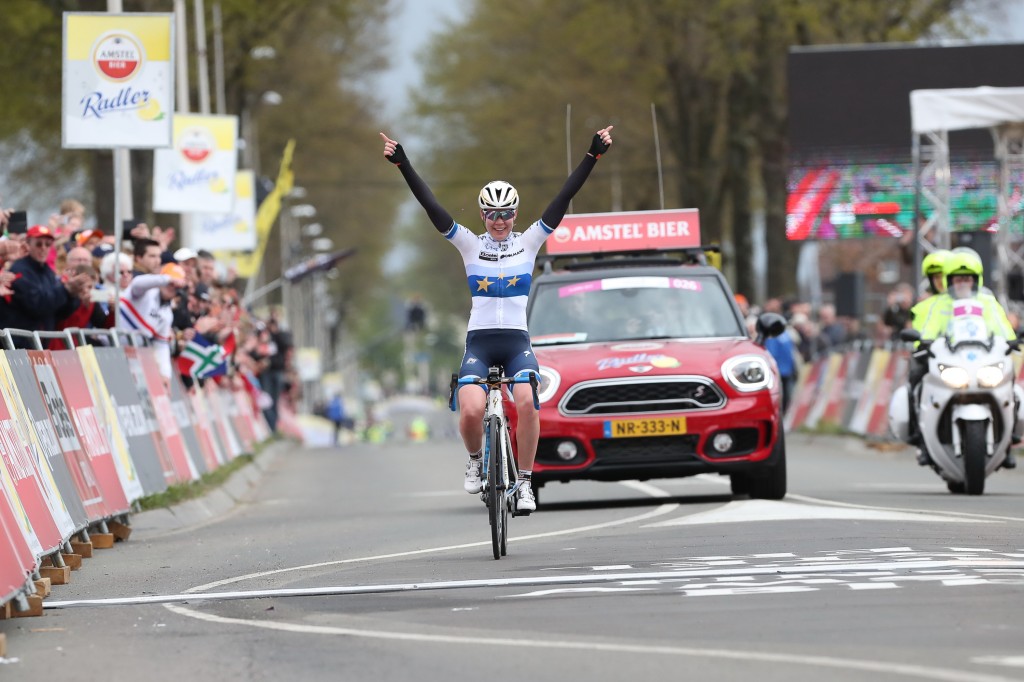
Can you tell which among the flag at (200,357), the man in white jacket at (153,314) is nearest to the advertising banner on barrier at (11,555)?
the man in white jacket at (153,314)

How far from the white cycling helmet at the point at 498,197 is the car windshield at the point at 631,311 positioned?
4066 millimetres

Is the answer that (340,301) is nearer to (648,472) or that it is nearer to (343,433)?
(343,433)

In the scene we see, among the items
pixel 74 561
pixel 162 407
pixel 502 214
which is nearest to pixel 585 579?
pixel 502 214

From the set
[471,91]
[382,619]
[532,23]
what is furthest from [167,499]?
Answer: [471,91]

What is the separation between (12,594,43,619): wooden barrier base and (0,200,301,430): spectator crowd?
2.99 meters

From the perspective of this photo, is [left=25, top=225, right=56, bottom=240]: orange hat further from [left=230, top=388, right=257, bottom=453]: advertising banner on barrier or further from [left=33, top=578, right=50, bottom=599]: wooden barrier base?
[left=230, top=388, right=257, bottom=453]: advertising banner on barrier

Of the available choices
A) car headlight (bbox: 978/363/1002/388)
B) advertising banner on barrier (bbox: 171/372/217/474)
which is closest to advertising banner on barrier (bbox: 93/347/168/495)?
advertising banner on barrier (bbox: 171/372/217/474)

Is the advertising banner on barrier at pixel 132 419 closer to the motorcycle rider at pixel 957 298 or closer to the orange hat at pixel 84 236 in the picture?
the orange hat at pixel 84 236

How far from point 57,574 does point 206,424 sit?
12246 mm

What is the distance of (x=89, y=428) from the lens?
14.6 metres

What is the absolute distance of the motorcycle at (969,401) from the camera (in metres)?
16.4

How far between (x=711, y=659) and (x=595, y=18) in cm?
4322

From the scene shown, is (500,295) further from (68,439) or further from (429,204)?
(68,439)

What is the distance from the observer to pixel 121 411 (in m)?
16.4
